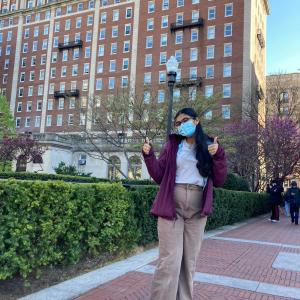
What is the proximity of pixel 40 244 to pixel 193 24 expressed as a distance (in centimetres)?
5619

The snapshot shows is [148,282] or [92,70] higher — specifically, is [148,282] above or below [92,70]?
below

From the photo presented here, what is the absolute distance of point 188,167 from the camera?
12.8ft

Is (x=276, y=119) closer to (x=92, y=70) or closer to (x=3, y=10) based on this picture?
(x=92, y=70)

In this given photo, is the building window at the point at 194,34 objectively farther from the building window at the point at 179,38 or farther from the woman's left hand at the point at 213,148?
the woman's left hand at the point at 213,148

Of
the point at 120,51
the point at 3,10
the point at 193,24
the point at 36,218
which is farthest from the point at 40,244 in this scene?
the point at 3,10

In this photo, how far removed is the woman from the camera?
12.3 feet

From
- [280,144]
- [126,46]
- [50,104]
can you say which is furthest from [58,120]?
[280,144]

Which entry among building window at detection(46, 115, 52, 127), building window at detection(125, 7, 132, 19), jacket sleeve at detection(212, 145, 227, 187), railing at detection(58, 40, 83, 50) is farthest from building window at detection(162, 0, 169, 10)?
jacket sleeve at detection(212, 145, 227, 187)

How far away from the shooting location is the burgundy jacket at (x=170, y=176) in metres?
3.79

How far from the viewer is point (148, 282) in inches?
217

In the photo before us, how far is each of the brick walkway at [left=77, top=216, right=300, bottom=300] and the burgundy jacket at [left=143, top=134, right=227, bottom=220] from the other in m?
1.59

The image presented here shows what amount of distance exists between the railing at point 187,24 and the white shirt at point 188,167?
56.2 metres

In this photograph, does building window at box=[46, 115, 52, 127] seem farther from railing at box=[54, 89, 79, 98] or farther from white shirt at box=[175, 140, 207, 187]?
white shirt at box=[175, 140, 207, 187]

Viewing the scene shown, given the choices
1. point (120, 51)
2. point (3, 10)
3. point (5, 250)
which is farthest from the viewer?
point (3, 10)
